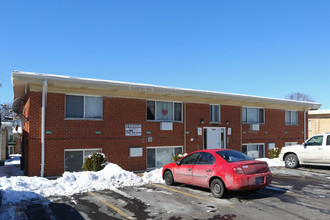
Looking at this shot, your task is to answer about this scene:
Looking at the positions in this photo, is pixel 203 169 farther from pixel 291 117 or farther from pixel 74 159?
pixel 291 117

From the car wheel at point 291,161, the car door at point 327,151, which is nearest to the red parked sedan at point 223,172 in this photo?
the car door at point 327,151

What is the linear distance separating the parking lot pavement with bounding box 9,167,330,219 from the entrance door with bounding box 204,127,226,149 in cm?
709

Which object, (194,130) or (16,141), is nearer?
(194,130)

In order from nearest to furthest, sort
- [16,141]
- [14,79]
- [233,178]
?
[233,178], [14,79], [16,141]

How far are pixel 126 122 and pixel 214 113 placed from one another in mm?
6167

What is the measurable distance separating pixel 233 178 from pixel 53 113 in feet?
27.4

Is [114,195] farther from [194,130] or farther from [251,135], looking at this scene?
[251,135]

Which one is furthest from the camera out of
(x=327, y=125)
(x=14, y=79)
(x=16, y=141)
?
(x=16, y=141)

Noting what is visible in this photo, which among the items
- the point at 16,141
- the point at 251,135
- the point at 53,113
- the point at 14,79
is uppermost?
the point at 14,79

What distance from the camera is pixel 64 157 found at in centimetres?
1245

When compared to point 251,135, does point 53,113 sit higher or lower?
higher

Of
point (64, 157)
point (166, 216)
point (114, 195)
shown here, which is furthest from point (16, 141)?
point (166, 216)

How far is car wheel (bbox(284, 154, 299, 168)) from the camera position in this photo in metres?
14.8

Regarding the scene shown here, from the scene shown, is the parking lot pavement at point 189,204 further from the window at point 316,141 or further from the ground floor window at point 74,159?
the window at point 316,141
